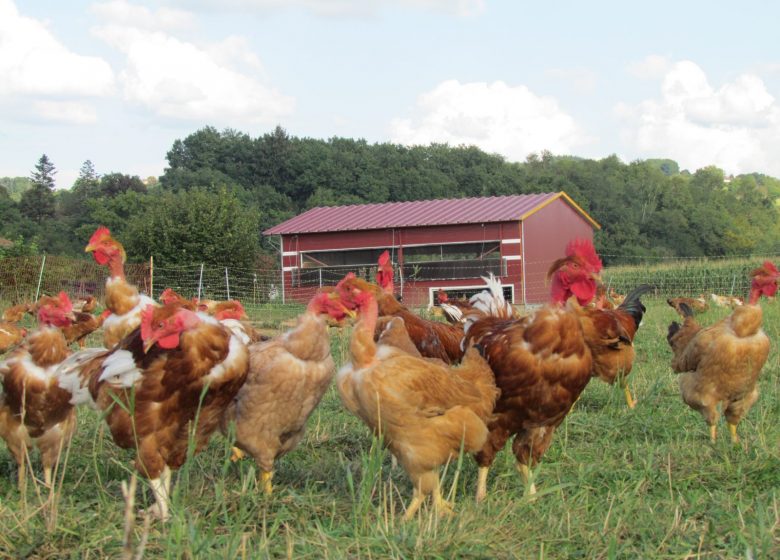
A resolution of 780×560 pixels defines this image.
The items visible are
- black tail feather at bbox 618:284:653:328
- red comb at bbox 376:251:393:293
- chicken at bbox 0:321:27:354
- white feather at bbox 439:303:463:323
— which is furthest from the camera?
chicken at bbox 0:321:27:354

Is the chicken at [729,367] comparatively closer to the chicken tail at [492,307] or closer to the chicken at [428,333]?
the chicken tail at [492,307]

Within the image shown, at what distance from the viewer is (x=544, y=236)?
98.2 feet

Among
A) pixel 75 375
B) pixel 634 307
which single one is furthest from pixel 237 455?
pixel 634 307

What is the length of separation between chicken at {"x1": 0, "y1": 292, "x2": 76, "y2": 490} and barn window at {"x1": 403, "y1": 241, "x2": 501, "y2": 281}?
72.1ft

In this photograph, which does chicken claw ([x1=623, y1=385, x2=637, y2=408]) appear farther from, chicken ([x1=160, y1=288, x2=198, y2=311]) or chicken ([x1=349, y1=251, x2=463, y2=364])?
chicken ([x1=160, y1=288, x2=198, y2=311])

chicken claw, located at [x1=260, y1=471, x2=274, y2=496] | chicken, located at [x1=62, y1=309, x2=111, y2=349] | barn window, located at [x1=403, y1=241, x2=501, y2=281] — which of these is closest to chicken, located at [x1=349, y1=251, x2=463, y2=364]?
chicken claw, located at [x1=260, y1=471, x2=274, y2=496]

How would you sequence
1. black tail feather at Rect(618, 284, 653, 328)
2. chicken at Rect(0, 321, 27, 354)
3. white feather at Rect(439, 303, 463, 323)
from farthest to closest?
1. chicken at Rect(0, 321, 27, 354)
2. black tail feather at Rect(618, 284, 653, 328)
3. white feather at Rect(439, 303, 463, 323)

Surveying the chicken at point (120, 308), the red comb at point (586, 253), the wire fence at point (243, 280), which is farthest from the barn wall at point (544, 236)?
the red comb at point (586, 253)

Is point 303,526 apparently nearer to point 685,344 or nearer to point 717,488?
point 717,488

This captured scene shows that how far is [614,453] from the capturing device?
4.76 metres

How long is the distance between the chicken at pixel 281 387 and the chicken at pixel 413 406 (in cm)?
47

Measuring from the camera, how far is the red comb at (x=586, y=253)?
14.2ft

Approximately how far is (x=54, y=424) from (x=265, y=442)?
137 cm

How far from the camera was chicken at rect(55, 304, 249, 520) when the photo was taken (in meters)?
3.64
